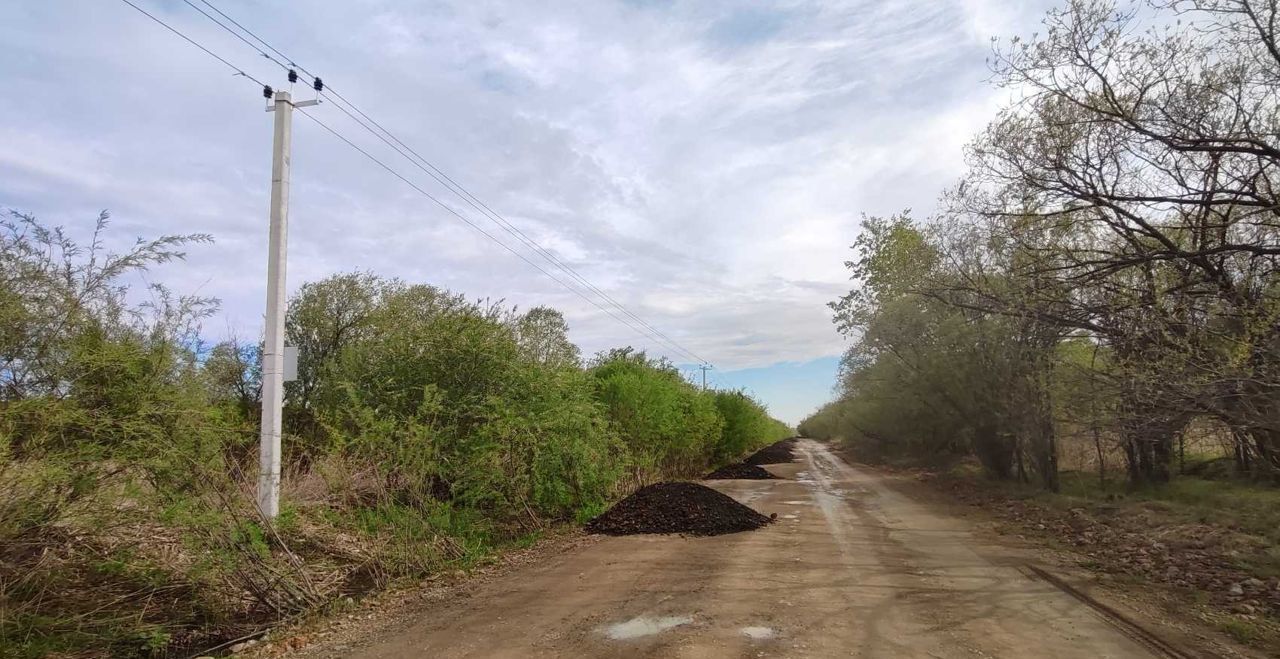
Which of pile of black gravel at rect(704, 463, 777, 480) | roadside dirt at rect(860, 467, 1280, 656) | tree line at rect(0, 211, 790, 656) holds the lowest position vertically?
pile of black gravel at rect(704, 463, 777, 480)

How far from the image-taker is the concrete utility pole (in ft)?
25.1

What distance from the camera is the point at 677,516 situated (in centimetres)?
1215

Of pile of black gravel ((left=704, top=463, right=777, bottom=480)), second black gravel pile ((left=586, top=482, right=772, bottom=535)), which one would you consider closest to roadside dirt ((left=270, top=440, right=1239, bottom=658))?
second black gravel pile ((left=586, top=482, right=772, bottom=535))

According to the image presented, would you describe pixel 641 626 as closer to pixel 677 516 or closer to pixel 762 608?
pixel 762 608

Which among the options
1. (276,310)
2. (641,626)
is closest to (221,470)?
(276,310)

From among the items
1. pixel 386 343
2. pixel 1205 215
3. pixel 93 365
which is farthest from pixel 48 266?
pixel 1205 215

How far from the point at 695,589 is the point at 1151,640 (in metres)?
4.08

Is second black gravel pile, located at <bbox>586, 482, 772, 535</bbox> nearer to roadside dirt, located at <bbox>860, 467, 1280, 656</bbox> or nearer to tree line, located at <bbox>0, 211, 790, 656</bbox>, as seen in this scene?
tree line, located at <bbox>0, 211, 790, 656</bbox>

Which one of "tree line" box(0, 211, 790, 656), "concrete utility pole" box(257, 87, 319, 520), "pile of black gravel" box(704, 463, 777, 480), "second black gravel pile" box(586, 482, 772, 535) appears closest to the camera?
"tree line" box(0, 211, 790, 656)

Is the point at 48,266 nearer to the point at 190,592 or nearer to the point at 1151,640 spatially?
the point at 190,592

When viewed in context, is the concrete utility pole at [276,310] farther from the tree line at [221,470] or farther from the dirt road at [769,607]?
the dirt road at [769,607]

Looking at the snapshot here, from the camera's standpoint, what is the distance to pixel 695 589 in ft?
23.7

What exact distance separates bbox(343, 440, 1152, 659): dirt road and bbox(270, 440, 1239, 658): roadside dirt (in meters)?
0.02

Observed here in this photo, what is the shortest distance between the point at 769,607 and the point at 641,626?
4.42 ft
